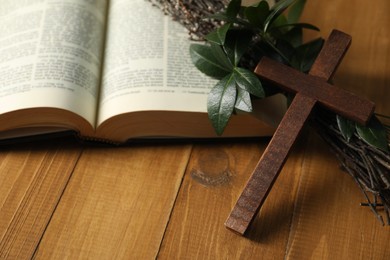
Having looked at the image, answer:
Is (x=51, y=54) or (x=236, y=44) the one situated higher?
(x=236, y=44)

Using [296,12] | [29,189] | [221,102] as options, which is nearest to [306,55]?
[296,12]

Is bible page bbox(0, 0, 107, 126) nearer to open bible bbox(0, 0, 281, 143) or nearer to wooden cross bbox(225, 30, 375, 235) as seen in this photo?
open bible bbox(0, 0, 281, 143)

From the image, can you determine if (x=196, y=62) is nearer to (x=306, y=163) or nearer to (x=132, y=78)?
(x=132, y=78)

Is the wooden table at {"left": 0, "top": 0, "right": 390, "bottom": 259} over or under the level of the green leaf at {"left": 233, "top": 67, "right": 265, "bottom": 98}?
under

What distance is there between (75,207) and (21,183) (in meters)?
0.11

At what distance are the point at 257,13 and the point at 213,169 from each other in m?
0.27

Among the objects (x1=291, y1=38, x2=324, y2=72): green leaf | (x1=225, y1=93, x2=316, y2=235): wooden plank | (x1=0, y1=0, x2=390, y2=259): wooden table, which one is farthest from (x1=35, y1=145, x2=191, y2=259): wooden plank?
(x1=291, y1=38, x2=324, y2=72): green leaf

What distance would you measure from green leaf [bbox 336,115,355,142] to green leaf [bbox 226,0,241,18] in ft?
0.78

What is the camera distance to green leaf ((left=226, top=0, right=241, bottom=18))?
97cm

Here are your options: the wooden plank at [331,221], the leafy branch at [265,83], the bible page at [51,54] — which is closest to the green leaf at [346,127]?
the leafy branch at [265,83]

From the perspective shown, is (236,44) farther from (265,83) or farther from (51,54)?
(51,54)

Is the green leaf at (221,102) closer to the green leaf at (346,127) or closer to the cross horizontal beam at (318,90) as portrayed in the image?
the cross horizontal beam at (318,90)

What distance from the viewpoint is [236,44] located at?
980mm

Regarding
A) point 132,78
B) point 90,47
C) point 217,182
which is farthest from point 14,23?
point 217,182
